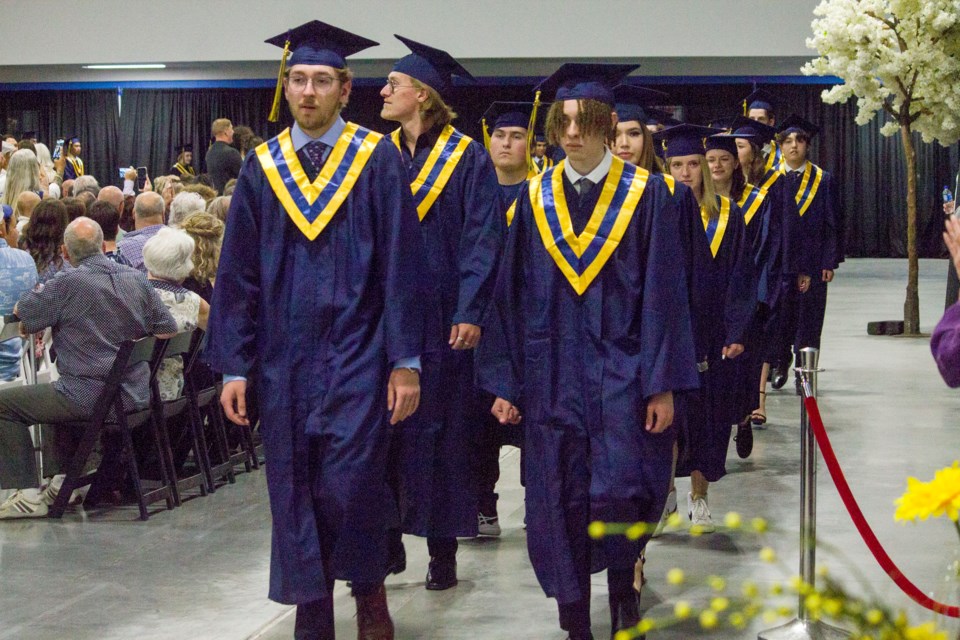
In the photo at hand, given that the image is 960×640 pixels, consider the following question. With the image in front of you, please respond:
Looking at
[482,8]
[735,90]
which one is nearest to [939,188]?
[735,90]

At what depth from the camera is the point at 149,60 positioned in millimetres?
17484

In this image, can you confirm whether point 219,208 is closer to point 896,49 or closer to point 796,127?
point 796,127

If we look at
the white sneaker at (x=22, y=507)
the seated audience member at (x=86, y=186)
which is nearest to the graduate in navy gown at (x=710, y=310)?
the white sneaker at (x=22, y=507)

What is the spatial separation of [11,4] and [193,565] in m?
14.3

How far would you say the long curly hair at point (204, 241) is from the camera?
6.18 metres

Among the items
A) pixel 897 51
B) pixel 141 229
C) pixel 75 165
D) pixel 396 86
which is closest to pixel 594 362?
pixel 396 86

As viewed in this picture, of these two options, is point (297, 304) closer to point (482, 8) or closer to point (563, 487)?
point (563, 487)

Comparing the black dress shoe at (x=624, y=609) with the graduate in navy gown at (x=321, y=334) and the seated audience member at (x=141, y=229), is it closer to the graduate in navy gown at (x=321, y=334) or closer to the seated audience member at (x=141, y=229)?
the graduate in navy gown at (x=321, y=334)

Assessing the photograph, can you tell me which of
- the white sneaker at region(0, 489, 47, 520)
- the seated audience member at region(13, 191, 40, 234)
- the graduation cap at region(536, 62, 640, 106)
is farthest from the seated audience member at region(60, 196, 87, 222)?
the graduation cap at region(536, 62, 640, 106)

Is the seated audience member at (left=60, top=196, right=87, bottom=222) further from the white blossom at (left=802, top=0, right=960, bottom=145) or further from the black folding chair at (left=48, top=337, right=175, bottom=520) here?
the white blossom at (left=802, top=0, right=960, bottom=145)

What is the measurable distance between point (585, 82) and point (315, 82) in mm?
751

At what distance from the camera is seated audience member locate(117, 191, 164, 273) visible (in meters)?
6.54

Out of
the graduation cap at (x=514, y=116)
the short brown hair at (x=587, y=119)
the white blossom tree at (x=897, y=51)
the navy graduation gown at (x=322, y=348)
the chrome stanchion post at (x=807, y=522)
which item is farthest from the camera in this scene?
the white blossom tree at (x=897, y=51)

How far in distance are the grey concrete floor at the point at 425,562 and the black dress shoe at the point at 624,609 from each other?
23 centimetres
